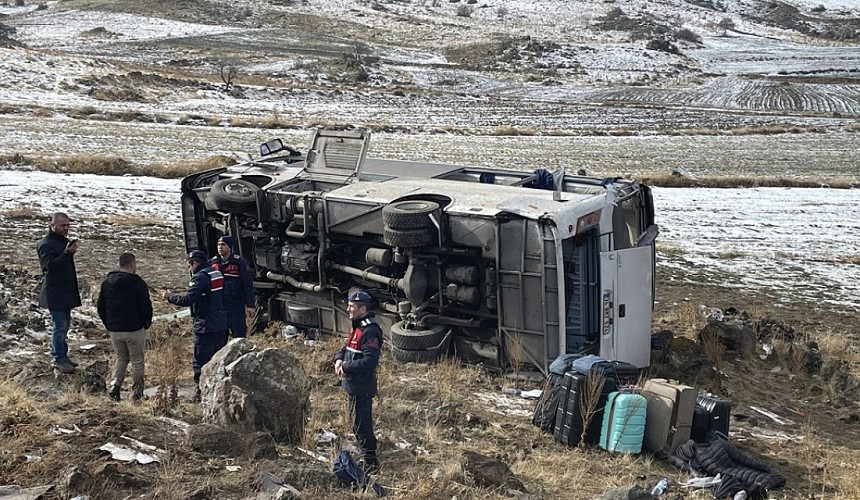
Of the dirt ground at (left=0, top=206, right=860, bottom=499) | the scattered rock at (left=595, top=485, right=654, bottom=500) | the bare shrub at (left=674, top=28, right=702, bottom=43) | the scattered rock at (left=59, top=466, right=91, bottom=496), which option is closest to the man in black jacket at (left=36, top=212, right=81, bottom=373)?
the dirt ground at (left=0, top=206, right=860, bottom=499)

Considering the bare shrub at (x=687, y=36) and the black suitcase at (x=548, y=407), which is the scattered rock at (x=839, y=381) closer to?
the black suitcase at (x=548, y=407)

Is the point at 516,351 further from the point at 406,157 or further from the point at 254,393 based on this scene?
the point at 406,157

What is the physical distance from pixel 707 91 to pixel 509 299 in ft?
181

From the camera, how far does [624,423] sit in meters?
7.69

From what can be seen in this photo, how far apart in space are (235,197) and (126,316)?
11.8 ft

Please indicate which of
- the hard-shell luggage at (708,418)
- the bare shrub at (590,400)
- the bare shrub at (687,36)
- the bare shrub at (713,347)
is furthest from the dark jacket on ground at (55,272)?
the bare shrub at (687,36)

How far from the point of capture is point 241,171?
12.3 metres

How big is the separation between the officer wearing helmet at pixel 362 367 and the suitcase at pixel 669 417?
261 centimetres

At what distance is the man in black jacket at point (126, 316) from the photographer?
788 centimetres

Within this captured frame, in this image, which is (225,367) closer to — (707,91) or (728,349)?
(728,349)

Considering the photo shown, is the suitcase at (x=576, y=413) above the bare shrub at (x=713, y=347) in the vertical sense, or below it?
above

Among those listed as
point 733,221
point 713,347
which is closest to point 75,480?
point 713,347

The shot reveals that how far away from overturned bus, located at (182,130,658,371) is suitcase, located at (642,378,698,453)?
66.4 inches

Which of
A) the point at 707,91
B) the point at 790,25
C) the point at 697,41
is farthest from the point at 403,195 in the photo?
the point at 790,25
